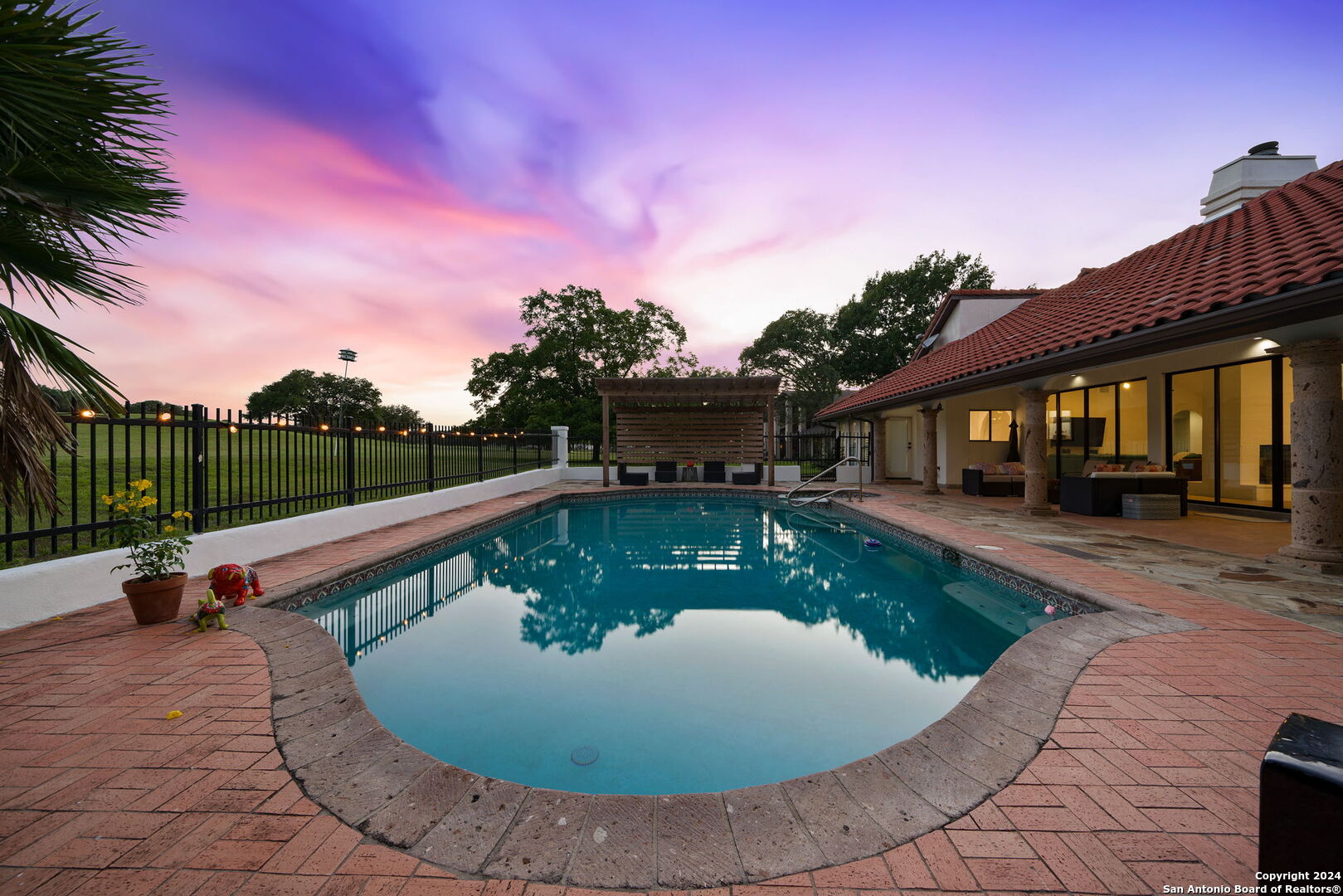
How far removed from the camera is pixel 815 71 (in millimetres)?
10547

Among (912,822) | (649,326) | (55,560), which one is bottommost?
(912,822)

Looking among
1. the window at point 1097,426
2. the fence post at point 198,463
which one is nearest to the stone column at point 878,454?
the window at point 1097,426

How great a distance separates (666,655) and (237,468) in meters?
10.4

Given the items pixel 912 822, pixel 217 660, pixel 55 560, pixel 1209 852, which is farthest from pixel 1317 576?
pixel 55 560

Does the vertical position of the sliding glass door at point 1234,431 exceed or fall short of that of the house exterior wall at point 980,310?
it falls short

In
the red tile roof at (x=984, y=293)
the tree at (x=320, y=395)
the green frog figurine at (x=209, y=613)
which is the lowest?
the green frog figurine at (x=209, y=613)

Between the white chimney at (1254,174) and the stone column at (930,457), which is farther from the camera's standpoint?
the stone column at (930,457)

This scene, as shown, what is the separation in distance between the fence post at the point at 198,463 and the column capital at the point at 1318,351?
10861 mm

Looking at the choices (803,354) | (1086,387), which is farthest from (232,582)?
(803,354)

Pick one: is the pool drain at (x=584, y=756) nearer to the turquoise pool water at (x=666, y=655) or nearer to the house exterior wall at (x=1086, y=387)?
the turquoise pool water at (x=666, y=655)

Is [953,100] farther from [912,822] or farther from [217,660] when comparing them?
[217,660]

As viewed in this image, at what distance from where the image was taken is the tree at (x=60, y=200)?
239cm

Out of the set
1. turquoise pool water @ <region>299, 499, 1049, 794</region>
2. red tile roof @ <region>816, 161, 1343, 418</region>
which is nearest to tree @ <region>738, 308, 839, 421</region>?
red tile roof @ <region>816, 161, 1343, 418</region>

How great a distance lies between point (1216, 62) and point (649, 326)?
22.4 m
